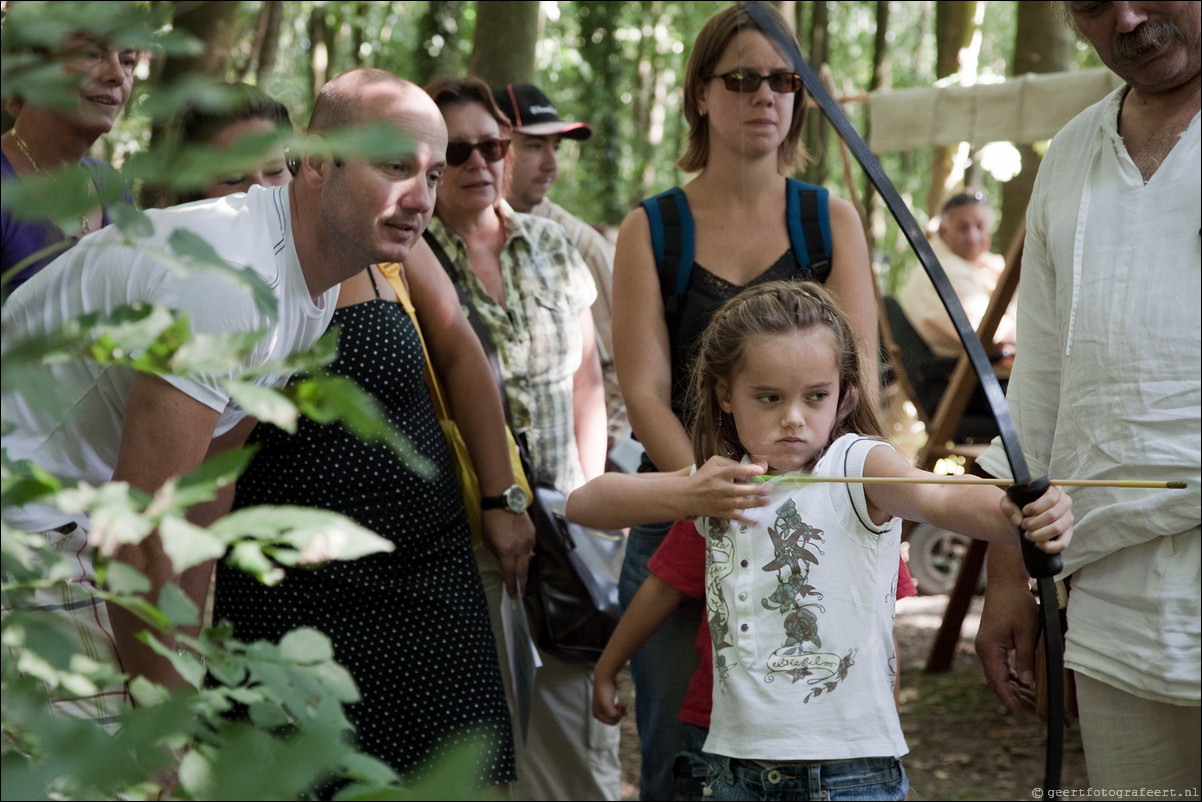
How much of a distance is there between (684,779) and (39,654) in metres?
2.02

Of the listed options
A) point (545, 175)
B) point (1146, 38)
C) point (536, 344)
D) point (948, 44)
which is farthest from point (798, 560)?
point (948, 44)

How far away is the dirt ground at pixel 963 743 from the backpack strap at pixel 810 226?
110 inches

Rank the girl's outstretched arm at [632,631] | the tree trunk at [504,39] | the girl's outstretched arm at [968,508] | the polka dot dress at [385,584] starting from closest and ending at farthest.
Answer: the girl's outstretched arm at [968,508] < the girl's outstretched arm at [632,631] < the polka dot dress at [385,584] < the tree trunk at [504,39]

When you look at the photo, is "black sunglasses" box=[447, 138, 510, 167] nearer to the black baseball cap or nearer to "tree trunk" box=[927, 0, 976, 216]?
the black baseball cap

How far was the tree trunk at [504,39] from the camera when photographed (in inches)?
273

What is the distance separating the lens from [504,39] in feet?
22.7

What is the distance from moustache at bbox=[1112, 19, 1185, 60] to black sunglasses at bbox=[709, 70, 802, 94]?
3.98ft

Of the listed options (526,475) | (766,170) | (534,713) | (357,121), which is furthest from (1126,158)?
(534,713)

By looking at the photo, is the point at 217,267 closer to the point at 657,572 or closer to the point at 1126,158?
the point at 1126,158

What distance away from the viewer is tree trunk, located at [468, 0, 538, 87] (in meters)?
6.93

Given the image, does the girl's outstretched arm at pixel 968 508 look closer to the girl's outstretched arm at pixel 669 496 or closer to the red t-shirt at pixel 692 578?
the girl's outstretched arm at pixel 669 496

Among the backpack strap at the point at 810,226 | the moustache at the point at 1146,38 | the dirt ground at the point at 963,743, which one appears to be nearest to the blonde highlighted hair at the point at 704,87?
the backpack strap at the point at 810,226

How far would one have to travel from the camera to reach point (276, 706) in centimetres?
120

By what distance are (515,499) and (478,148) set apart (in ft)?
3.80
